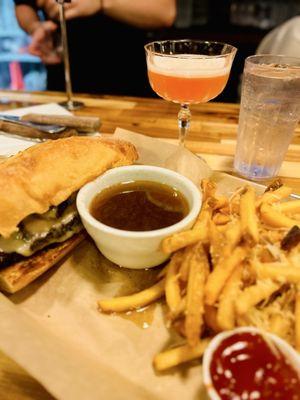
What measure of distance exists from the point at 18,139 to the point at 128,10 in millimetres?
2102

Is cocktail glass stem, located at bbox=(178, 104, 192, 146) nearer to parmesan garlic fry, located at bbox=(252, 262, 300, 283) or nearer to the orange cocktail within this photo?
the orange cocktail

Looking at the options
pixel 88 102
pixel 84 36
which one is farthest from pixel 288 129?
pixel 84 36

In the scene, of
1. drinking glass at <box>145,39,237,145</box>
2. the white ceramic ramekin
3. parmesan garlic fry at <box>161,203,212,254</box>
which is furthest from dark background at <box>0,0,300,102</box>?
parmesan garlic fry at <box>161,203,212,254</box>

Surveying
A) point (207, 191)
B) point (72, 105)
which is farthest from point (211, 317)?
point (72, 105)

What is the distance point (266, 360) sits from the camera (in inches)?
37.8

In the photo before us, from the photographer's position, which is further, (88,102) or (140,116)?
(88,102)

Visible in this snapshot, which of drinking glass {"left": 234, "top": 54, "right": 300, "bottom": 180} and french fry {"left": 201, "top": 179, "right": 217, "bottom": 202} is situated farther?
drinking glass {"left": 234, "top": 54, "right": 300, "bottom": 180}

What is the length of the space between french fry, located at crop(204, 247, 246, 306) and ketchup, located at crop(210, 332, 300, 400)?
129 mm

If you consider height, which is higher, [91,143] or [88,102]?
[91,143]

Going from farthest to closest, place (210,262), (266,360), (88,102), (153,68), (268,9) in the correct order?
(268,9) < (88,102) < (153,68) < (210,262) < (266,360)

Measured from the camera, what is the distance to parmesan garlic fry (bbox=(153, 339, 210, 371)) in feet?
3.58

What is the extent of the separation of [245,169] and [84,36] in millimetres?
2526

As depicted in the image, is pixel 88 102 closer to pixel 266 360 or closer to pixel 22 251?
pixel 22 251

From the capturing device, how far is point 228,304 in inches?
42.3
